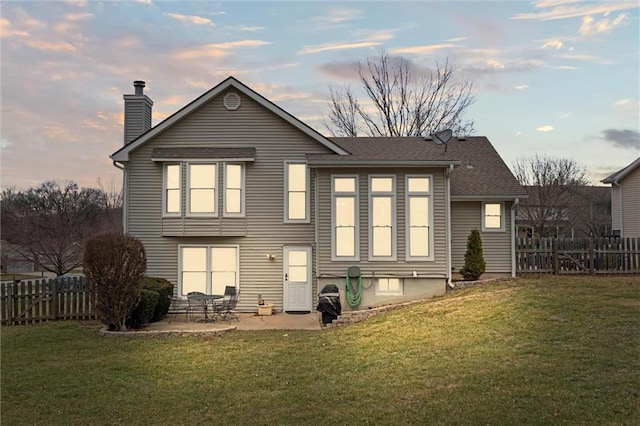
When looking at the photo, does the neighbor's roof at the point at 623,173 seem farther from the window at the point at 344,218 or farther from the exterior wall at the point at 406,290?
the window at the point at 344,218

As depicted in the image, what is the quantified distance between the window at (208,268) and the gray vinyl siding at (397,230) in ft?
10.7

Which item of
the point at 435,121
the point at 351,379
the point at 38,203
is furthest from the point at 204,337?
the point at 38,203

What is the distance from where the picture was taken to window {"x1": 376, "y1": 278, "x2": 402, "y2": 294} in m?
15.4

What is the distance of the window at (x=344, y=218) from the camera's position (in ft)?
50.8

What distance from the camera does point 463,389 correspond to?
7008mm

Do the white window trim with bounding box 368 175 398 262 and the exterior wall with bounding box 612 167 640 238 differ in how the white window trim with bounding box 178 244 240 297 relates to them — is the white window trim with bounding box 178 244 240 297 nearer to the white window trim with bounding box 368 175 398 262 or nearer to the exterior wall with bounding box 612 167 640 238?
the white window trim with bounding box 368 175 398 262

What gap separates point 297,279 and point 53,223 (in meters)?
20.8

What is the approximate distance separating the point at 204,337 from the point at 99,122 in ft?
48.3

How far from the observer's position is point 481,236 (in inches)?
687

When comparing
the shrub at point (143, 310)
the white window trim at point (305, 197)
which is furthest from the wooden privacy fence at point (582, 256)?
the shrub at point (143, 310)

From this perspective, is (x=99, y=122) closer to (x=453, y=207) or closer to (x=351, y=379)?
(x=453, y=207)

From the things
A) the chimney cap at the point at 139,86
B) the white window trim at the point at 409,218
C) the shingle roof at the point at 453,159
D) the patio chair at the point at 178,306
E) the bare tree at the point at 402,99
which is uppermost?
the bare tree at the point at 402,99

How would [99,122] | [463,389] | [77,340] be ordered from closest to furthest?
[463,389] → [77,340] → [99,122]

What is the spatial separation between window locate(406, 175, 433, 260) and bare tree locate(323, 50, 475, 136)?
68.0ft
